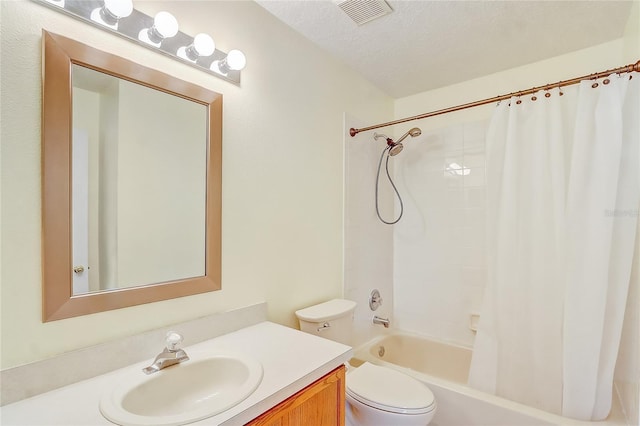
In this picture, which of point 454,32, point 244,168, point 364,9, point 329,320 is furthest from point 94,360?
point 454,32

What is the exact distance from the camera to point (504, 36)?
5.86 ft

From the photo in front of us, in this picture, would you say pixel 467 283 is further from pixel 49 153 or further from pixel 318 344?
pixel 49 153

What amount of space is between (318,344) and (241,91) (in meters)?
1.17

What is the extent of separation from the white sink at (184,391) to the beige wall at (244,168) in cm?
21

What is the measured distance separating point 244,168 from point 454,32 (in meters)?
1.41

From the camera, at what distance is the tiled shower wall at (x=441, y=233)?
2.31 meters

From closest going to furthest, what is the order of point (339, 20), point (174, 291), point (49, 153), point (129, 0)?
point (49, 153) < point (129, 0) < point (174, 291) < point (339, 20)

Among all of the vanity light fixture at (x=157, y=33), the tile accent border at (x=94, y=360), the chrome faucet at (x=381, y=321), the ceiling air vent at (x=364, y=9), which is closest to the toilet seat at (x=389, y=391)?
the chrome faucet at (x=381, y=321)

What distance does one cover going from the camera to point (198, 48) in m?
1.21

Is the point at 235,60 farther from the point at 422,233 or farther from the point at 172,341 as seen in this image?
the point at 422,233

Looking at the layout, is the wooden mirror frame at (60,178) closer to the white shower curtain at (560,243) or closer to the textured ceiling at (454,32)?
the textured ceiling at (454,32)

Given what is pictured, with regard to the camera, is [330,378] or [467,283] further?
[467,283]

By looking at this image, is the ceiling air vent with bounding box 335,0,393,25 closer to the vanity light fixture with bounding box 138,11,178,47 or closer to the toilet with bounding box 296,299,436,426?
the vanity light fixture with bounding box 138,11,178,47

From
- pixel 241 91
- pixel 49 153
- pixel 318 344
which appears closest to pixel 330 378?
pixel 318 344
